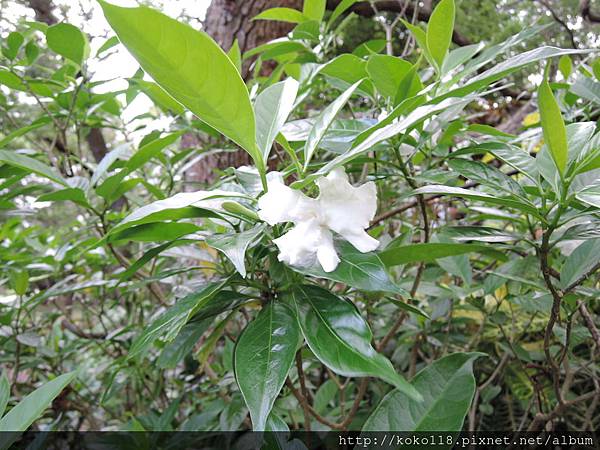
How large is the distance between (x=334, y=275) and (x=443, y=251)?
0.51 feet

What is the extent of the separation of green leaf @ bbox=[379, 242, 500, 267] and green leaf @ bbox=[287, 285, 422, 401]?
0.10 meters

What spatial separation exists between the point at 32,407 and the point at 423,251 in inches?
17.1

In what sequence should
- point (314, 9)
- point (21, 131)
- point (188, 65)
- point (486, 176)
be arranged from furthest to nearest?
1. point (314, 9)
2. point (21, 131)
3. point (486, 176)
4. point (188, 65)

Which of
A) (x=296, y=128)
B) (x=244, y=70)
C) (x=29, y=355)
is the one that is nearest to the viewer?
(x=296, y=128)

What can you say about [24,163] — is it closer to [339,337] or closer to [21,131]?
[21,131]

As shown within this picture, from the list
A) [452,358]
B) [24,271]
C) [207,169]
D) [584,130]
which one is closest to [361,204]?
[452,358]

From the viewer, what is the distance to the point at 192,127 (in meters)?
0.98

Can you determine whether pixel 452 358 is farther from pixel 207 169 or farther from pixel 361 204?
pixel 207 169

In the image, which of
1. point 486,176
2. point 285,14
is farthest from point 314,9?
point 486,176

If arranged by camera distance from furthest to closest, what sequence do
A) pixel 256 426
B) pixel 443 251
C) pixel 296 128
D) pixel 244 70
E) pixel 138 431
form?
pixel 244 70
pixel 138 431
pixel 296 128
pixel 443 251
pixel 256 426

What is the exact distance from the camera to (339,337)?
43 centimetres

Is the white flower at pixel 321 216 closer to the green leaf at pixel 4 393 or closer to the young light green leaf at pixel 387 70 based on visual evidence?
the young light green leaf at pixel 387 70

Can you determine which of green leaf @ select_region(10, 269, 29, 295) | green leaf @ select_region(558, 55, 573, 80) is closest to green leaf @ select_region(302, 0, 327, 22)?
green leaf @ select_region(558, 55, 573, 80)

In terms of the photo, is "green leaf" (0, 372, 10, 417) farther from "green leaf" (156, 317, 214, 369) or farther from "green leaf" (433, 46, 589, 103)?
"green leaf" (433, 46, 589, 103)
